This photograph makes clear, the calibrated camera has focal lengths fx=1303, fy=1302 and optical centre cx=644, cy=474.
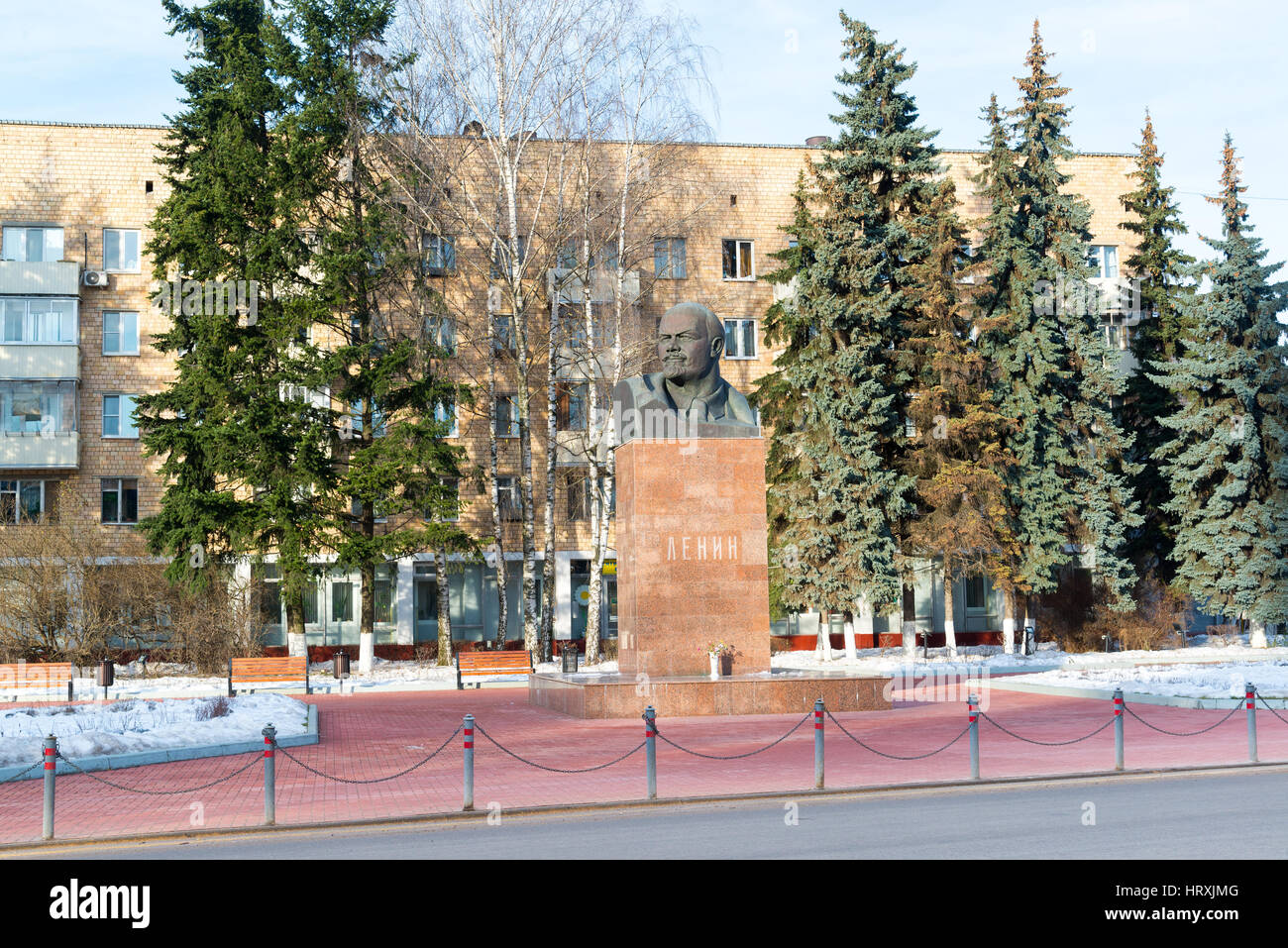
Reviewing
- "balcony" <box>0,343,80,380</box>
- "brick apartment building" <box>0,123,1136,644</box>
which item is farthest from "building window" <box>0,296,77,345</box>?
"balcony" <box>0,343,80,380</box>

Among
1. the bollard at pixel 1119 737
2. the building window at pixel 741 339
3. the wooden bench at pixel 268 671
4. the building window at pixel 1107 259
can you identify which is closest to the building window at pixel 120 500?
the wooden bench at pixel 268 671

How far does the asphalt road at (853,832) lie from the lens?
9.25m

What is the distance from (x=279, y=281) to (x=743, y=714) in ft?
67.0

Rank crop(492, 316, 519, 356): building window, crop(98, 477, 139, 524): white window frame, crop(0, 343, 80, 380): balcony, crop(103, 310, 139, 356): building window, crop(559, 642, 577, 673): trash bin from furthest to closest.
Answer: crop(103, 310, 139, 356): building window < crop(98, 477, 139, 524): white window frame < crop(0, 343, 80, 380): balcony < crop(492, 316, 519, 356): building window < crop(559, 642, 577, 673): trash bin

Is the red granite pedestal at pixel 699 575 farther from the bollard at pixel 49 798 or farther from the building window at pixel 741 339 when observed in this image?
the building window at pixel 741 339

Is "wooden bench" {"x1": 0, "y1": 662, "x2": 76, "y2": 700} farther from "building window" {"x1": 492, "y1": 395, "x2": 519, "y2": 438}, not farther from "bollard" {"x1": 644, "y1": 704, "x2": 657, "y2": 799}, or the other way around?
"bollard" {"x1": 644, "y1": 704, "x2": 657, "y2": 799}

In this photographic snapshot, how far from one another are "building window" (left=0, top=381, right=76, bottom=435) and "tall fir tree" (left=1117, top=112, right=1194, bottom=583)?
34069mm

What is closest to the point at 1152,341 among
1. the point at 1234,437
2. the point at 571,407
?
the point at 1234,437

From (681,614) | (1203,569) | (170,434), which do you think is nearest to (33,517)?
(170,434)

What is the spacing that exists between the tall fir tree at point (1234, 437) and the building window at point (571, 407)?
1784 cm

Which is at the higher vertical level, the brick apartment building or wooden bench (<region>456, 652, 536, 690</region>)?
the brick apartment building

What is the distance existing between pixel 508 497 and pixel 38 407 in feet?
49.8

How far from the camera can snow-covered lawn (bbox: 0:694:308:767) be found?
1560 centimetres

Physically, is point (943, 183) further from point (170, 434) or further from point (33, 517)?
point (33, 517)
